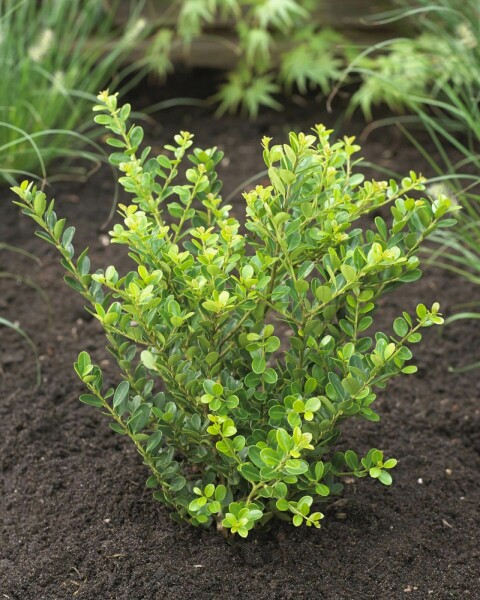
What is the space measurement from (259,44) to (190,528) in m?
2.70

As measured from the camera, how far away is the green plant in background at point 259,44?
395cm

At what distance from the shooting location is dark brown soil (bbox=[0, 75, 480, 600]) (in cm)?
193

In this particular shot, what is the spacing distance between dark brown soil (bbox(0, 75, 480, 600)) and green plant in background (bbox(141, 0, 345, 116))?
1.58 m

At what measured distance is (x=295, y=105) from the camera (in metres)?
4.24

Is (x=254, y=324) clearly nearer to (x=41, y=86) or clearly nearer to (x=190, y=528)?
(x=190, y=528)

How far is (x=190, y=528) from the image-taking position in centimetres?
204

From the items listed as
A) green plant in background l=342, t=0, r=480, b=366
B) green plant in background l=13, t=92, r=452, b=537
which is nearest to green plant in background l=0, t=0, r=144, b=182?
green plant in background l=342, t=0, r=480, b=366

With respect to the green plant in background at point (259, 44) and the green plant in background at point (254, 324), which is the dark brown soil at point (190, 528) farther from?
the green plant in background at point (259, 44)

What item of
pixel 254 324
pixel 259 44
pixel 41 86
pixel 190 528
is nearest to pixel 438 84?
pixel 259 44

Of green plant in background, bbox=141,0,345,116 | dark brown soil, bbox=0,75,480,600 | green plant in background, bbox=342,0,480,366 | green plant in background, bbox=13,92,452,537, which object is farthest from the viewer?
green plant in background, bbox=141,0,345,116

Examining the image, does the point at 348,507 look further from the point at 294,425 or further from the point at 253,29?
the point at 253,29

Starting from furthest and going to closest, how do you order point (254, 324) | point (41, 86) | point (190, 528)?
point (41, 86), point (190, 528), point (254, 324)

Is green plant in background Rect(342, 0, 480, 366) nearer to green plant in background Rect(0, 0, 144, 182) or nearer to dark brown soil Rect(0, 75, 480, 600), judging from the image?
dark brown soil Rect(0, 75, 480, 600)

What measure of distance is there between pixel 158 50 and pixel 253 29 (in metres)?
0.46
